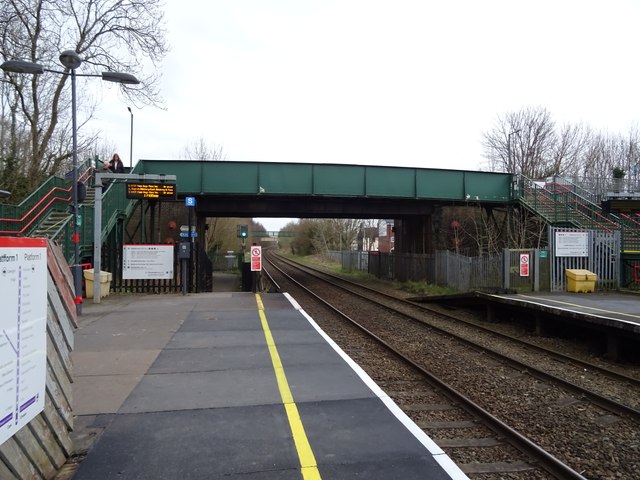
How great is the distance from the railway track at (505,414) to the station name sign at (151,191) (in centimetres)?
983

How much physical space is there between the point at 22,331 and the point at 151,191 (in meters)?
13.9

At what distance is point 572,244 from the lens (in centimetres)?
1631

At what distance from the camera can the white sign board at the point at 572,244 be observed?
53.1ft

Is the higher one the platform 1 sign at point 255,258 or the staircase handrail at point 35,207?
the staircase handrail at point 35,207

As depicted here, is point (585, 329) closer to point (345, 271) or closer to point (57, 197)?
Result: point (57, 197)

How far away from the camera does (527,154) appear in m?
39.1

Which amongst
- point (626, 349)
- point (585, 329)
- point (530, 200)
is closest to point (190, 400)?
point (626, 349)

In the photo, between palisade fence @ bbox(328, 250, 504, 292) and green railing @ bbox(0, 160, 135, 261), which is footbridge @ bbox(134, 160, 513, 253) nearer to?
palisade fence @ bbox(328, 250, 504, 292)

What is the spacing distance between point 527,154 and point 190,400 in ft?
133

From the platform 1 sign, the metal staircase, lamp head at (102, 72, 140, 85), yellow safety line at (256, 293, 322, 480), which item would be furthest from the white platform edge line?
the metal staircase

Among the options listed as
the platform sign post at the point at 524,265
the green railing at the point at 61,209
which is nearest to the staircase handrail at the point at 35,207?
the green railing at the point at 61,209

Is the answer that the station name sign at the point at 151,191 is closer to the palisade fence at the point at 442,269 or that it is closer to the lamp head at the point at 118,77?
the lamp head at the point at 118,77

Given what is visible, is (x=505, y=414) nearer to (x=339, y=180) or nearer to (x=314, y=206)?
(x=339, y=180)

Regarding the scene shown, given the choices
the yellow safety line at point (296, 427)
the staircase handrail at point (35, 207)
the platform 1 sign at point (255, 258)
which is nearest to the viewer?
the yellow safety line at point (296, 427)
